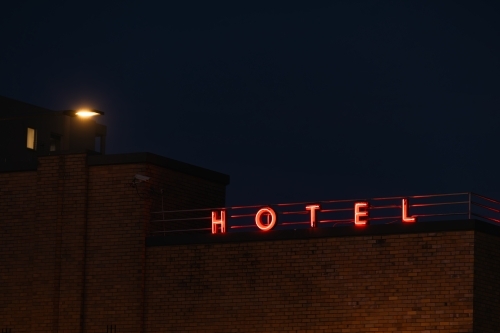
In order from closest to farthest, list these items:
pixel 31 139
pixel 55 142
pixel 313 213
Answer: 1. pixel 313 213
2. pixel 31 139
3. pixel 55 142

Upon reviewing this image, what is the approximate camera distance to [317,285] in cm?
2905

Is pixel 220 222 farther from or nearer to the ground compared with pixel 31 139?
nearer to the ground

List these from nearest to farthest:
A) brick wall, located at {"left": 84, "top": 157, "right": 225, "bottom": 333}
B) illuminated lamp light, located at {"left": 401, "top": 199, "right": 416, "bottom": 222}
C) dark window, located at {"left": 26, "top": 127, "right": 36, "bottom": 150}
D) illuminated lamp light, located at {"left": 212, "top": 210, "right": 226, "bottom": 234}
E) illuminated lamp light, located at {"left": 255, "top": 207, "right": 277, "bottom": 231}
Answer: illuminated lamp light, located at {"left": 401, "top": 199, "right": 416, "bottom": 222}, illuminated lamp light, located at {"left": 255, "top": 207, "right": 277, "bottom": 231}, illuminated lamp light, located at {"left": 212, "top": 210, "right": 226, "bottom": 234}, brick wall, located at {"left": 84, "top": 157, "right": 225, "bottom": 333}, dark window, located at {"left": 26, "top": 127, "right": 36, "bottom": 150}

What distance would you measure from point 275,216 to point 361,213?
251 centimetres

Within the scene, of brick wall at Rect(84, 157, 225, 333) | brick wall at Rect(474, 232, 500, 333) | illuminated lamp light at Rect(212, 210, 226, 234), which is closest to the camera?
brick wall at Rect(474, 232, 500, 333)

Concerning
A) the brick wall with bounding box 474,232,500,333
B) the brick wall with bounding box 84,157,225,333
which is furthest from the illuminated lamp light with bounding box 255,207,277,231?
the brick wall with bounding box 474,232,500,333

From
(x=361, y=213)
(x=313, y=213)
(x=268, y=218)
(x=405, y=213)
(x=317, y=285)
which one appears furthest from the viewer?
(x=268, y=218)

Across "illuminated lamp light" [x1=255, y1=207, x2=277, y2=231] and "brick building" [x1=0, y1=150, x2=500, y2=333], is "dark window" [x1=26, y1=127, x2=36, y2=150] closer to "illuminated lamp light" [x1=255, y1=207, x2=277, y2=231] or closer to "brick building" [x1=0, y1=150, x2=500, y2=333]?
"brick building" [x1=0, y1=150, x2=500, y2=333]

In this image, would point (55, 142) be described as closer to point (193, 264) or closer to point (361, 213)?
point (193, 264)

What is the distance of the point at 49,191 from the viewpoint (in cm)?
3284

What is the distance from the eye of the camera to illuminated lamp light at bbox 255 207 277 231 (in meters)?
29.9

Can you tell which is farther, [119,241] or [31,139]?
[31,139]

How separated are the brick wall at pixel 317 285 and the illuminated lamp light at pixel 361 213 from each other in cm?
46

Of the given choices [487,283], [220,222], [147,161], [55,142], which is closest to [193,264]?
[220,222]
